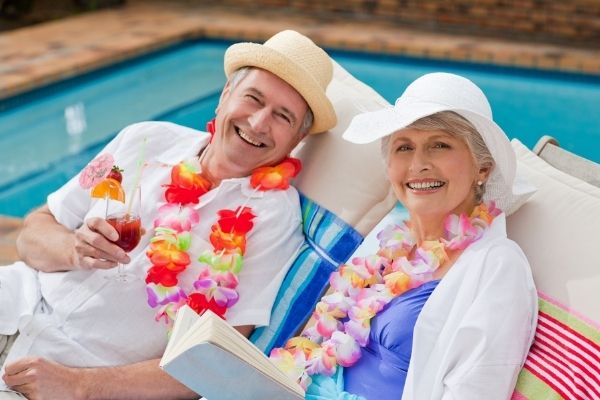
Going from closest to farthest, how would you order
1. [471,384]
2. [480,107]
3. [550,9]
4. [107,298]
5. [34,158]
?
[471,384] < [480,107] < [107,298] < [34,158] < [550,9]

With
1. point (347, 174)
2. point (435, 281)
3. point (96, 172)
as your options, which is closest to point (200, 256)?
point (96, 172)

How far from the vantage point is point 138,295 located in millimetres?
2771

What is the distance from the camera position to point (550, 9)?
335 inches

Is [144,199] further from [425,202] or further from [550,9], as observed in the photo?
[550,9]

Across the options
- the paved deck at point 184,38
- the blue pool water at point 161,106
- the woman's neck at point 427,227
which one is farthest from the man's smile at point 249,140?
the paved deck at point 184,38

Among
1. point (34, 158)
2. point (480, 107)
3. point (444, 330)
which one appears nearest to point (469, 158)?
point (480, 107)

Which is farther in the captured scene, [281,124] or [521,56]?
[521,56]

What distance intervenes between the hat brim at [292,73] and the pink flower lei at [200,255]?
0.19m

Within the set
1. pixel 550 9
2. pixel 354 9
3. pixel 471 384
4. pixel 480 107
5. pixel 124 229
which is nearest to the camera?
pixel 471 384

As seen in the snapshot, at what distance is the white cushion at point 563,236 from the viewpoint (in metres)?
2.17

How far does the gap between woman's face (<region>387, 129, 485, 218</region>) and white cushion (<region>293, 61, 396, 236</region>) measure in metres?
0.38

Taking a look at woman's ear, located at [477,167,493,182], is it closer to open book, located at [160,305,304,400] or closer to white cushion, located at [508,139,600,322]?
white cushion, located at [508,139,600,322]

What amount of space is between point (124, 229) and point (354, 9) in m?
7.19

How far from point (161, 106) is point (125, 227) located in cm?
480
